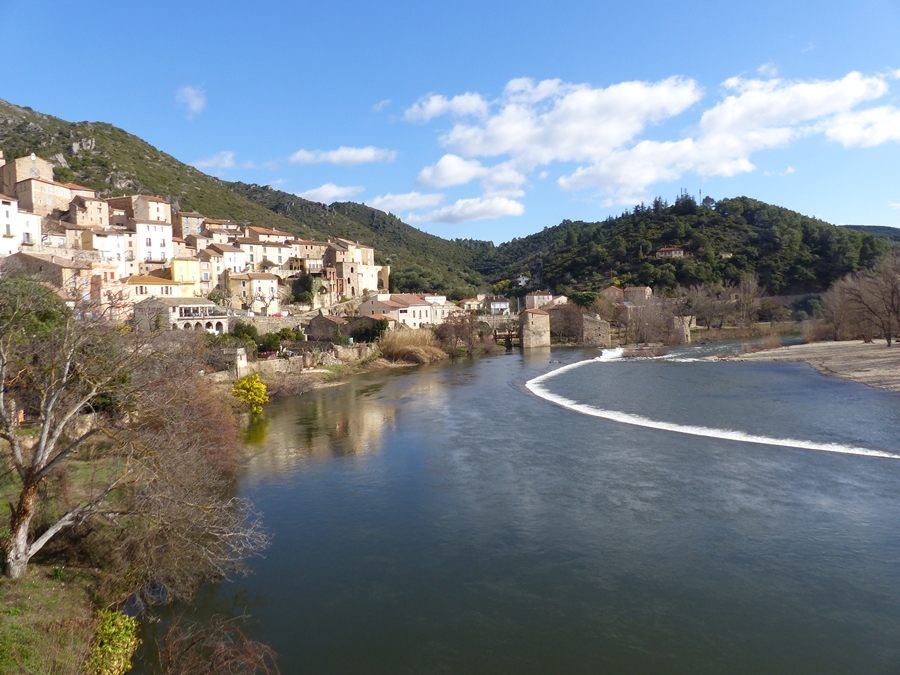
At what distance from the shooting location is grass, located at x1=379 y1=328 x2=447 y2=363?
3928 cm

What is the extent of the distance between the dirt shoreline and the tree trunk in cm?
2733

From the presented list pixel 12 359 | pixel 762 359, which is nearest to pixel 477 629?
pixel 12 359

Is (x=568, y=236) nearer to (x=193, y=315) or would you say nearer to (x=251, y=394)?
(x=193, y=315)

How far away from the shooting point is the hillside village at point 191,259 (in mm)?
35094

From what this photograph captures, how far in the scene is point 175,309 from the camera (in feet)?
113

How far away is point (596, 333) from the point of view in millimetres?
49344

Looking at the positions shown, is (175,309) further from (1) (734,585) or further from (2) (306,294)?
(1) (734,585)

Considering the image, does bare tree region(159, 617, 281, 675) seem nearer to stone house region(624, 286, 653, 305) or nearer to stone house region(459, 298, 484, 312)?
stone house region(459, 298, 484, 312)

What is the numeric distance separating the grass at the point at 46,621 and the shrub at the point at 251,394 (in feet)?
45.3

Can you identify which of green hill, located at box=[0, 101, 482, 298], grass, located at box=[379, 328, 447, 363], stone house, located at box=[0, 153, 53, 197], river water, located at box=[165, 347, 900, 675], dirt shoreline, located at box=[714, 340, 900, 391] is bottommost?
river water, located at box=[165, 347, 900, 675]

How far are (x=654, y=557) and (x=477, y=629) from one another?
3382mm

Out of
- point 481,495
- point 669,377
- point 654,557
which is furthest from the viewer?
point 669,377

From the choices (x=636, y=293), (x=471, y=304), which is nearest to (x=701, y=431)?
(x=636, y=293)

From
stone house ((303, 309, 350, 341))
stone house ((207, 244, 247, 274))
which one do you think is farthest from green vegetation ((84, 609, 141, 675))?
stone house ((207, 244, 247, 274))
